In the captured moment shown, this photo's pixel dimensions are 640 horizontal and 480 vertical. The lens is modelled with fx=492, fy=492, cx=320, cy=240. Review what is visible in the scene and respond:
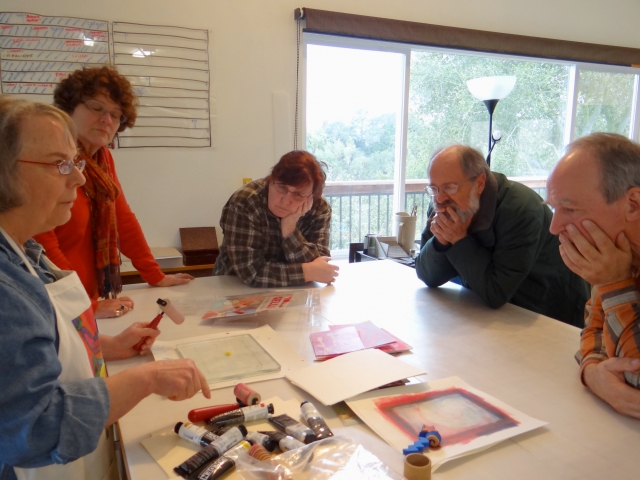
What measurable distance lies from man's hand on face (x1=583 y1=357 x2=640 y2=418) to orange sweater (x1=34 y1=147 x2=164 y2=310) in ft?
4.53

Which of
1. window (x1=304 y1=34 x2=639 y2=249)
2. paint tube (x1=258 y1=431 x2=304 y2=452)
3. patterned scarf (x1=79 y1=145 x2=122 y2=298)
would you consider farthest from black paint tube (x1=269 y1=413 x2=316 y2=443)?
window (x1=304 y1=34 x2=639 y2=249)

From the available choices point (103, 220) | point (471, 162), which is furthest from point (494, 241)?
point (103, 220)

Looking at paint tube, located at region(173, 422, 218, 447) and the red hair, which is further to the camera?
the red hair

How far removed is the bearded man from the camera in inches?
63.5

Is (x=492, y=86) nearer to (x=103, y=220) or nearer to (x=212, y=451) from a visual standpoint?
(x=103, y=220)

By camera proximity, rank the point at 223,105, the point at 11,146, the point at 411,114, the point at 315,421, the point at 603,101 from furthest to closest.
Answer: the point at 603,101, the point at 411,114, the point at 223,105, the point at 315,421, the point at 11,146

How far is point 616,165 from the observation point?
3.49 ft

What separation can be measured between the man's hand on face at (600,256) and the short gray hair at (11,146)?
1.14m

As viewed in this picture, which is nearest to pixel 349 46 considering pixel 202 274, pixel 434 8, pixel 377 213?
pixel 434 8

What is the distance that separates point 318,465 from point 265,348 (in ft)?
1.66

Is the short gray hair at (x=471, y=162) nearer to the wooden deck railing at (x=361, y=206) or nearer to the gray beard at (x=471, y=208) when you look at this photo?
the gray beard at (x=471, y=208)

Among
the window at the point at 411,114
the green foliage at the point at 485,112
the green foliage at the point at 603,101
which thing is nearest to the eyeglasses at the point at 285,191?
the window at the point at 411,114

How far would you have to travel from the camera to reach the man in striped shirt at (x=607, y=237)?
1.05 meters

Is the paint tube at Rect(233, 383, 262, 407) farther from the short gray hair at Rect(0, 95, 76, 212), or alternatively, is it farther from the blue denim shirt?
the short gray hair at Rect(0, 95, 76, 212)
